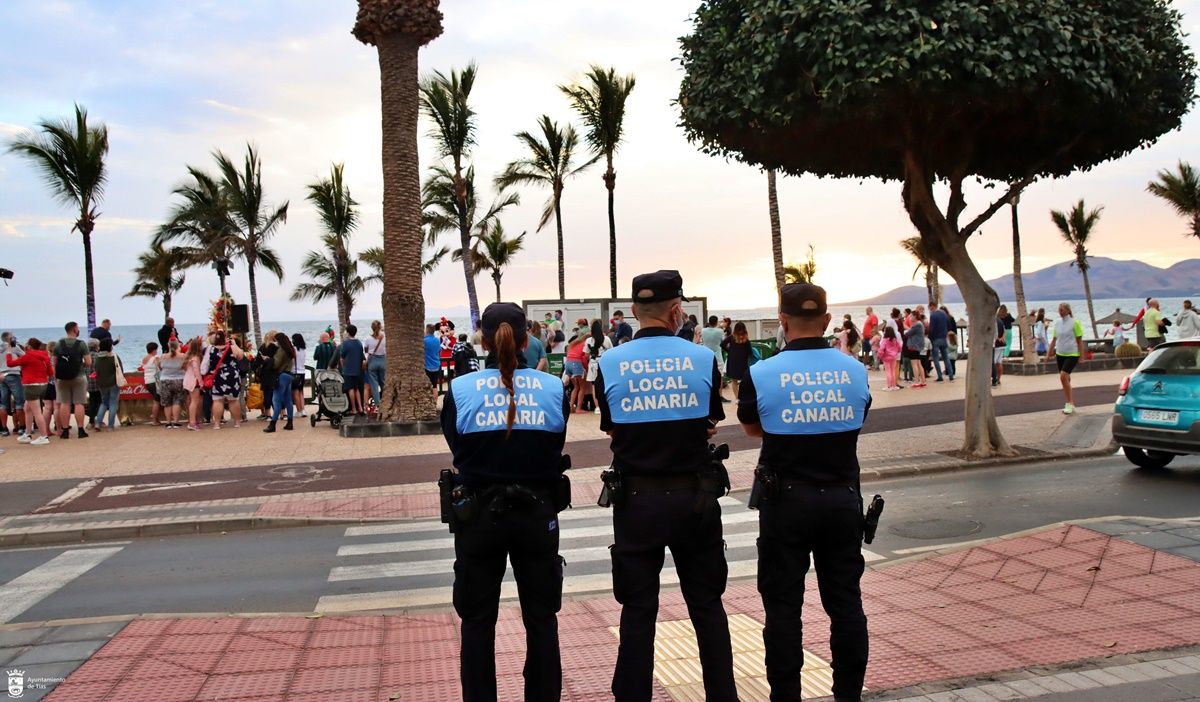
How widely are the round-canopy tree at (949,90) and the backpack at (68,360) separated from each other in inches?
427

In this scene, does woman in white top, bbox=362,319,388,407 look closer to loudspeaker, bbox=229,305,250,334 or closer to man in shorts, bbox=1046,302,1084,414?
loudspeaker, bbox=229,305,250,334

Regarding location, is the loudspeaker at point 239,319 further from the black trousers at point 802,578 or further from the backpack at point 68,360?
the black trousers at point 802,578

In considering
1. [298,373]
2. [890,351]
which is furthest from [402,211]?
[890,351]

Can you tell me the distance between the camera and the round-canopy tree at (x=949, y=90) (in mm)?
9695

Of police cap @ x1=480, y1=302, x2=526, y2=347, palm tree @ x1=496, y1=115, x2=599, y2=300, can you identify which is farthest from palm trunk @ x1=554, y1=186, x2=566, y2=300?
police cap @ x1=480, y1=302, x2=526, y2=347

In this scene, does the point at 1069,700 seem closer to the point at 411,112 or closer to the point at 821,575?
the point at 821,575

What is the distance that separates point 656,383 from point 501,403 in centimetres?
69

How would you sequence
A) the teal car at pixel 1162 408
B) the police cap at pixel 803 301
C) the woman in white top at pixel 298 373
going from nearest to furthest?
the police cap at pixel 803 301 → the teal car at pixel 1162 408 → the woman in white top at pixel 298 373

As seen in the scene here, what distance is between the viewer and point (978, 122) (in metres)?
11.4

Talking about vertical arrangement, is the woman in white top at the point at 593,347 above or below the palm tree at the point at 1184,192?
below

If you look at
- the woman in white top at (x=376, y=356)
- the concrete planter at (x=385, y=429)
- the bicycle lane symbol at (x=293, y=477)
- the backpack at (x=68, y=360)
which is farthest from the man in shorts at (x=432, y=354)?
the bicycle lane symbol at (x=293, y=477)

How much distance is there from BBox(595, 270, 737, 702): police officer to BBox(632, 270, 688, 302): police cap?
0.70 ft

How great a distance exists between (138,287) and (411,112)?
36876 millimetres

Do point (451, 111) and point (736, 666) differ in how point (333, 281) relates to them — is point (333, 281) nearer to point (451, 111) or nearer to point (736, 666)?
point (451, 111)
